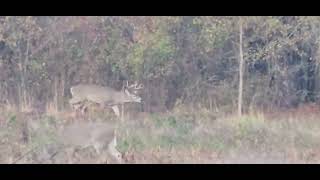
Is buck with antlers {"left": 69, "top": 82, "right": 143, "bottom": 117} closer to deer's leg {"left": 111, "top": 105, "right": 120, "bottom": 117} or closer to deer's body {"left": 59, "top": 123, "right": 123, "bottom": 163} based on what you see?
deer's leg {"left": 111, "top": 105, "right": 120, "bottom": 117}

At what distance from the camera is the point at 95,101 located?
22953mm

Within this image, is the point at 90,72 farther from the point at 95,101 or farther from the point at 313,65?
the point at 313,65

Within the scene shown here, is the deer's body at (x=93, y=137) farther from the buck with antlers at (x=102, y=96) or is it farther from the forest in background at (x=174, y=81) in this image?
the buck with antlers at (x=102, y=96)

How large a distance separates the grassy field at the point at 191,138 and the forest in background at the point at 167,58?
0.10 metres

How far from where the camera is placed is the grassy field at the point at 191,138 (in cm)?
2289

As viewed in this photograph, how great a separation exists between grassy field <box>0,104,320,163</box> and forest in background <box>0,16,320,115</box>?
0.10m

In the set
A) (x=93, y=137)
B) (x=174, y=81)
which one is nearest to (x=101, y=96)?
(x=93, y=137)

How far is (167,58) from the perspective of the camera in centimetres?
2294

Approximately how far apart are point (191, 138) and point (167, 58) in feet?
2.11

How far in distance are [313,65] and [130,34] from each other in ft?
4.68

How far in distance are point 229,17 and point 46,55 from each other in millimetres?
1435

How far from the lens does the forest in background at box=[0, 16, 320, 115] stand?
22906 mm

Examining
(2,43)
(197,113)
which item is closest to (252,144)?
(197,113)
